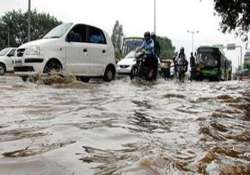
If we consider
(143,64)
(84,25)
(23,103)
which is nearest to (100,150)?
(23,103)

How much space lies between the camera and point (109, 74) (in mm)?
16703

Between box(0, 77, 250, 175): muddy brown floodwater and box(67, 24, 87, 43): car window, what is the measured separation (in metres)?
6.96

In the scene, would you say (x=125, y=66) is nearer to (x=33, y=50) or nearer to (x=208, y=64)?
(x=33, y=50)

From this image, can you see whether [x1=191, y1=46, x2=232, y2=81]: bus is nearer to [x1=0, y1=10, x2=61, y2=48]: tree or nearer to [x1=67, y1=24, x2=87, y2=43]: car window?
[x1=67, y1=24, x2=87, y2=43]: car window

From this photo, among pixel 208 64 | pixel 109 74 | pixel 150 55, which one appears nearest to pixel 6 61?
pixel 109 74

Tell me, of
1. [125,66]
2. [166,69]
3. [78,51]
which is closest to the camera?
[78,51]

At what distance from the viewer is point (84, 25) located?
15344mm

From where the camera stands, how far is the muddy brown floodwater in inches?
133

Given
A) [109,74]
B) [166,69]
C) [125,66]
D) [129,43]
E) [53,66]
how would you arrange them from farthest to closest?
[166,69] → [129,43] → [125,66] → [109,74] → [53,66]

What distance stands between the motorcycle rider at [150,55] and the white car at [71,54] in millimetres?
1029

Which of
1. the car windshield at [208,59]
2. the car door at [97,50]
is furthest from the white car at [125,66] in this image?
the car windshield at [208,59]

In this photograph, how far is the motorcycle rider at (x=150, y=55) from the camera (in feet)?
55.1

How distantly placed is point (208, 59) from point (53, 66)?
24.2 m

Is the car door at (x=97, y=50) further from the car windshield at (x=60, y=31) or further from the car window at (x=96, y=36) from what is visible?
the car windshield at (x=60, y=31)
